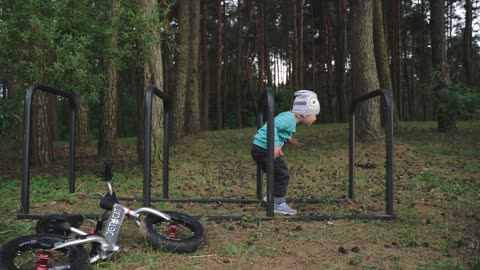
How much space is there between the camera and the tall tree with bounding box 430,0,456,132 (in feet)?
42.5

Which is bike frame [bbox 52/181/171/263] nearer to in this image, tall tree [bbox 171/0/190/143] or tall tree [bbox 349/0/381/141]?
tall tree [bbox 349/0/381/141]

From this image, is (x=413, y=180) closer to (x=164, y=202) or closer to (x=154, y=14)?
(x=164, y=202)

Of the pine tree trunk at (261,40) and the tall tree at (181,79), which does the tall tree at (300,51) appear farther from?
the tall tree at (181,79)

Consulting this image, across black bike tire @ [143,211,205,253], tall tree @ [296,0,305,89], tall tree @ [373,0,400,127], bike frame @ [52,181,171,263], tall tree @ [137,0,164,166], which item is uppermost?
tall tree @ [296,0,305,89]

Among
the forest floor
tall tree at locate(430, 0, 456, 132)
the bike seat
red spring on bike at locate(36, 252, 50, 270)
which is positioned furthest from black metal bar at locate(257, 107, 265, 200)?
tall tree at locate(430, 0, 456, 132)

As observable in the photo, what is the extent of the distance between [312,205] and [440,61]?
936cm

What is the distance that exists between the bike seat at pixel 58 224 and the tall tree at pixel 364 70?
852 centimetres

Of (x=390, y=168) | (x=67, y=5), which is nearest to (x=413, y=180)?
(x=390, y=168)

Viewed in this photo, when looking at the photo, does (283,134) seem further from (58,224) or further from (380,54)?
(380,54)

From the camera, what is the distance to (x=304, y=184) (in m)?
7.96

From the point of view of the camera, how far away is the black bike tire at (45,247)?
3.15m

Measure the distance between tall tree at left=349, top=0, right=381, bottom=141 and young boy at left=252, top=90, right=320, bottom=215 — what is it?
6095mm

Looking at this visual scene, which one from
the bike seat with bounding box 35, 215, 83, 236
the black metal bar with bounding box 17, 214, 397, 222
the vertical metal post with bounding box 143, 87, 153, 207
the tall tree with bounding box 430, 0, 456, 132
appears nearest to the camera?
the bike seat with bounding box 35, 215, 83, 236

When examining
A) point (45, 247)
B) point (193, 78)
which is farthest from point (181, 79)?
point (45, 247)
